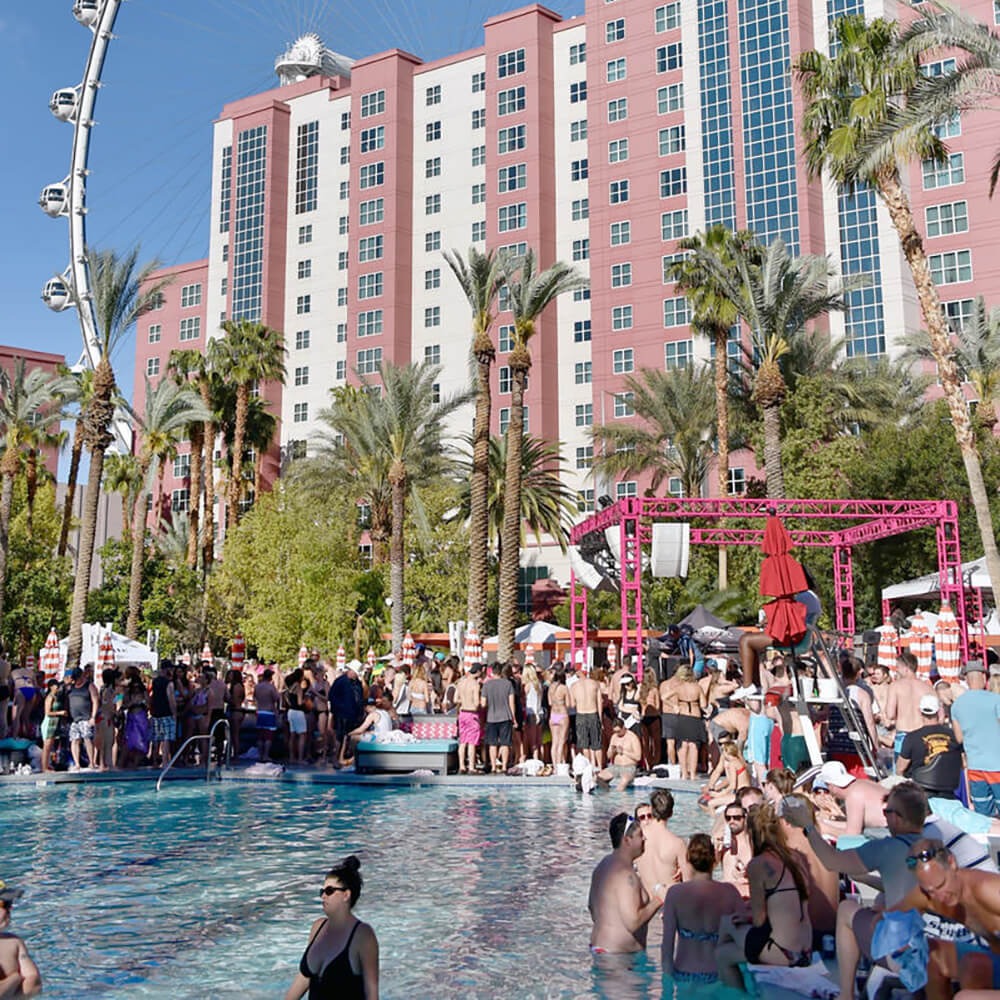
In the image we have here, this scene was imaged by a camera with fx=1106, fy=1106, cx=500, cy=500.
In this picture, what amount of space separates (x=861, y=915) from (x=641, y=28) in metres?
61.1

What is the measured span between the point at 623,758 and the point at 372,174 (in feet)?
186

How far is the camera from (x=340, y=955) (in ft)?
17.3

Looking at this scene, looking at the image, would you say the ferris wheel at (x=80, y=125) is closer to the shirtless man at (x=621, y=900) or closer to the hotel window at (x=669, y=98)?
the hotel window at (x=669, y=98)

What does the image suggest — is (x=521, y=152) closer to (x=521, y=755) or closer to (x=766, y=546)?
(x=521, y=755)

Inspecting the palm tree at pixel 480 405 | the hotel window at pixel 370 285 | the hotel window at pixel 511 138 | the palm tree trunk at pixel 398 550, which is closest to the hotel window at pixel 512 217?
the hotel window at pixel 511 138

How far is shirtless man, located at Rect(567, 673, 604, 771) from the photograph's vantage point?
17797 millimetres

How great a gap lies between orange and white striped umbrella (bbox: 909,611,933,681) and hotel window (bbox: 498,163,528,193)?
1682 inches

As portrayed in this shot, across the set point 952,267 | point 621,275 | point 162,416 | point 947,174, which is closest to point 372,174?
point 621,275

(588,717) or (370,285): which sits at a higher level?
(370,285)

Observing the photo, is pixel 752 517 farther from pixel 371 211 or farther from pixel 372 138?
pixel 372 138

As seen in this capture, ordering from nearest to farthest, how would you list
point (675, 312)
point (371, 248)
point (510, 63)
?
point (675, 312)
point (510, 63)
point (371, 248)

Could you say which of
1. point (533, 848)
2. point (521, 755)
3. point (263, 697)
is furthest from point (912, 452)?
point (533, 848)

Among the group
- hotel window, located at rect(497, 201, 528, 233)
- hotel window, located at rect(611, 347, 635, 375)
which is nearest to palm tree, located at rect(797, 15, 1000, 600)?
hotel window, located at rect(611, 347, 635, 375)

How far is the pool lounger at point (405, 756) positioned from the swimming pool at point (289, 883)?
2.91 ft
